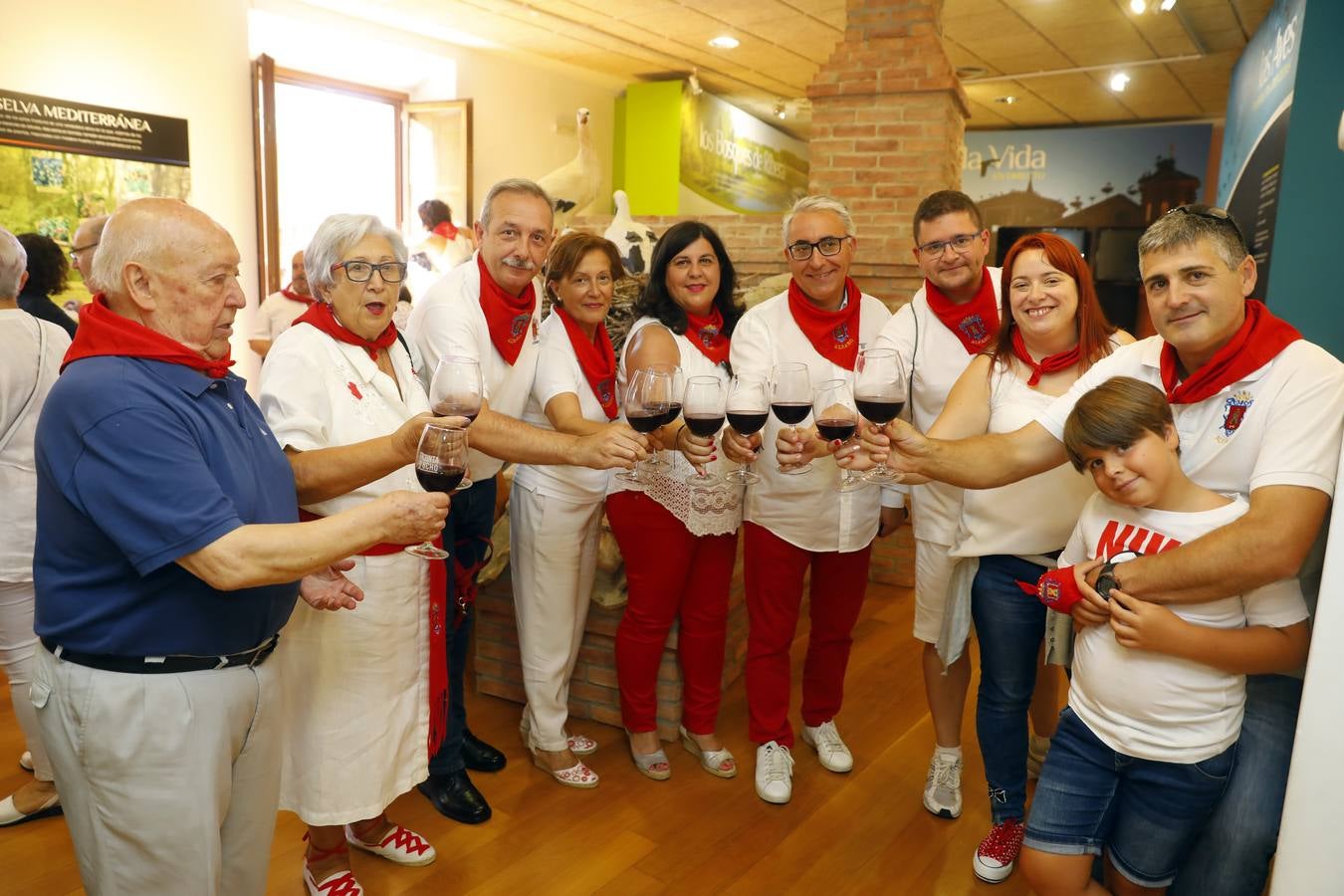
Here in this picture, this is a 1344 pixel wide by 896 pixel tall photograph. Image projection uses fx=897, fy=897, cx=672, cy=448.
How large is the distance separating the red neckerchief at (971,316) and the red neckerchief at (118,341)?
6.46ft

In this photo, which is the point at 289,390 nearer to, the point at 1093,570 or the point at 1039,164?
the point at 1093,570

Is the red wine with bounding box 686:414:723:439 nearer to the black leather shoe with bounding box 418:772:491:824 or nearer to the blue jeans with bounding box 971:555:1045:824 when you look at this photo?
the blue jeans with bounding box 971:555:1045:824

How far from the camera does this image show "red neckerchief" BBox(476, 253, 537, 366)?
101 inches

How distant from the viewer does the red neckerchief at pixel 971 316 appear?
2.60 metres

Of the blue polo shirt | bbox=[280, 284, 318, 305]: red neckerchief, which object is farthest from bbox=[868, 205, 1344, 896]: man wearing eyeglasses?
bbox=[280, 284, 318, 305]: red neckerchief

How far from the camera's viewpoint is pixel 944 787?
8.96 feet

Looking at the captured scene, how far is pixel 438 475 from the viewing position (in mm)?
1575

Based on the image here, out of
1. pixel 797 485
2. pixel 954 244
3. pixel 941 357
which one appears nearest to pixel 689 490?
pixel 797 485

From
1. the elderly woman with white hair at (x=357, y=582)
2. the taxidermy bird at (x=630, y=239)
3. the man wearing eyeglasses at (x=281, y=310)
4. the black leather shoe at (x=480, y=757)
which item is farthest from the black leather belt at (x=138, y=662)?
the taxidermy bird at (x=630, y=239)

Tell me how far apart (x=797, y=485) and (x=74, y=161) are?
5.42 meters

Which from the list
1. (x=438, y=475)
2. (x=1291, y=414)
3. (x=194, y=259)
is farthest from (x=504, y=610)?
(x=1291, y=414)

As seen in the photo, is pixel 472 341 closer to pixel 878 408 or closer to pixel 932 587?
pixel 878 408

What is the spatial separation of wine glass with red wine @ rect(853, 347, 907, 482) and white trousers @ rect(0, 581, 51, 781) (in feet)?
7.52

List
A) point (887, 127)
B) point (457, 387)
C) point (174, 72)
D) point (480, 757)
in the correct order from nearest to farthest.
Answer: point (457, 387), point (480, 757), point (887, 127), point (174, 72)
